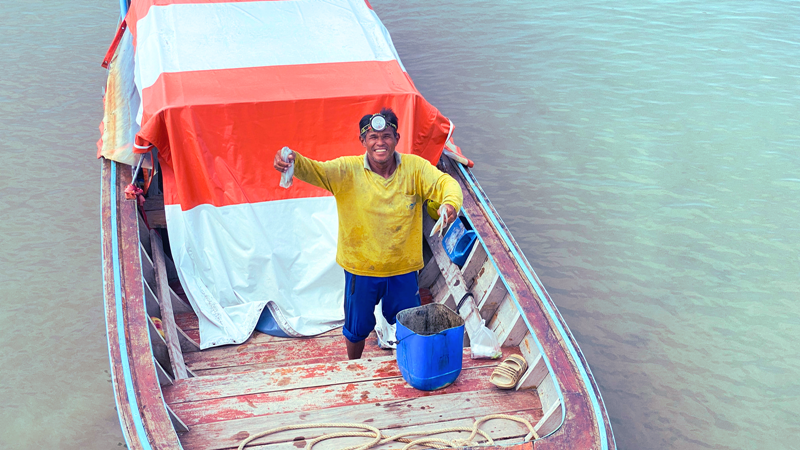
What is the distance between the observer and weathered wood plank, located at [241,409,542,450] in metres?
3.02

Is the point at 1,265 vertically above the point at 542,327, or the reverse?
the point at 542,327

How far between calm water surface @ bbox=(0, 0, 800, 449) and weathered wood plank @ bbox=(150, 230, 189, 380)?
101 centimetres

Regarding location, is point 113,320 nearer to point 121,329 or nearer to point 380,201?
point 121,329

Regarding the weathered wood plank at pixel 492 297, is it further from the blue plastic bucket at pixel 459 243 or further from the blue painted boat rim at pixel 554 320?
the blue plastic bucket at pixel 459 243

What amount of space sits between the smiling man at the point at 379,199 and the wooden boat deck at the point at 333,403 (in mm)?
462

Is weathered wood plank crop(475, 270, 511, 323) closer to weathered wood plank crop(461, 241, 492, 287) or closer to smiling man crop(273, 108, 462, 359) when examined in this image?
weathered wood plank crop(461, 241, 492, 287)

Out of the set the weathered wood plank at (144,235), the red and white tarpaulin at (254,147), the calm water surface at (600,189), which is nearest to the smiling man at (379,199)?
the red and white tarpaulin at (254,147)

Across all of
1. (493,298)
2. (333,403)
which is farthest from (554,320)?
(333,403)

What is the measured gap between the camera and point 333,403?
3.35 meters

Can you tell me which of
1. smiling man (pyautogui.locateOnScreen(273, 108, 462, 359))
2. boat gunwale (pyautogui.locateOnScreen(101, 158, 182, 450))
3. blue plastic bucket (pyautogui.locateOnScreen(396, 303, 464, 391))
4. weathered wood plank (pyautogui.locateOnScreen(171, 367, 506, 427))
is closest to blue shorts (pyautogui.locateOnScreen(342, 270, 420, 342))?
smiling man (pyautogui.locateOnScreen(273, 108, 462, 359))

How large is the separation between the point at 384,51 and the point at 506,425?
307 cm

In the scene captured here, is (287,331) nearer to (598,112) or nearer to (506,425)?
(506,425)

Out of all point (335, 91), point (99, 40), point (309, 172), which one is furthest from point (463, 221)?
point (99, 40)

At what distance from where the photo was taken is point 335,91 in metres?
4.47
